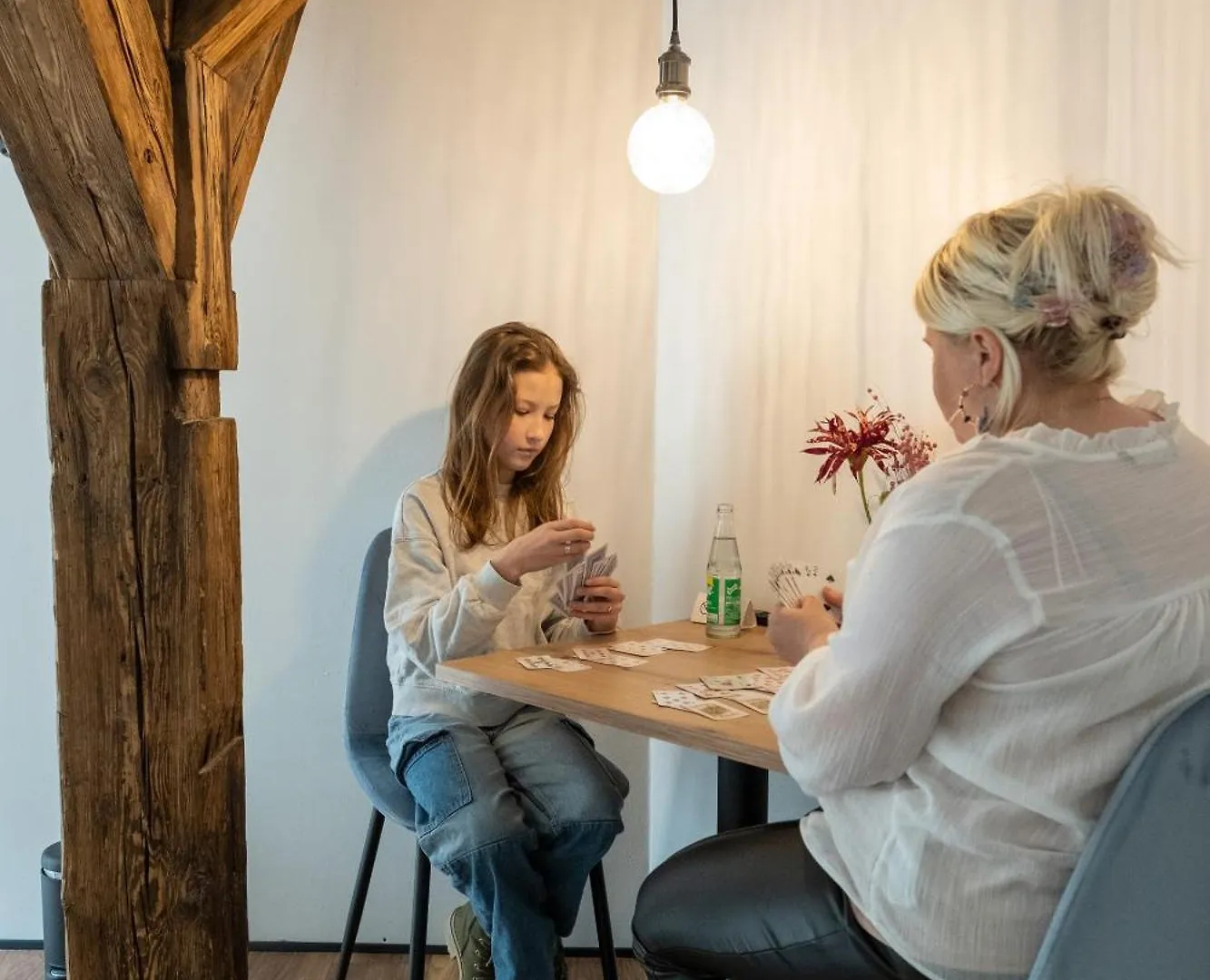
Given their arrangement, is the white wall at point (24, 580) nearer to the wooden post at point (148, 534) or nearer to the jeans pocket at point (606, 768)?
the wooden post at point (148, 534)

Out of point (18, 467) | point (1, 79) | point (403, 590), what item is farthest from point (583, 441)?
point (1, 79)

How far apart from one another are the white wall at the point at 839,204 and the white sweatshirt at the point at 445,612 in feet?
1.56

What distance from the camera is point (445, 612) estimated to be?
6.10 feet

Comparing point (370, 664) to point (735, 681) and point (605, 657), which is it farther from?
point (735, 681)

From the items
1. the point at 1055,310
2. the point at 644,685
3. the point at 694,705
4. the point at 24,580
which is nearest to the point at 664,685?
the point at 644,685

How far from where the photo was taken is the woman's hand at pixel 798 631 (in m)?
1.44

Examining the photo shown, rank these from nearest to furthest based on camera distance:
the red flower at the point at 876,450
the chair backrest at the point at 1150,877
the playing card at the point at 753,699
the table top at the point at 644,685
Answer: the chair backrest at the point at 1150,877
the table top at the point at 644,685
the playing card at the point at 753,699
the red flower at the point at 876,450

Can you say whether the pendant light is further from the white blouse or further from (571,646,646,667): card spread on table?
the white blouse

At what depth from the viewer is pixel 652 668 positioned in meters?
1.79

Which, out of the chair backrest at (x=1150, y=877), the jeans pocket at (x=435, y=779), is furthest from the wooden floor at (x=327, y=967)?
the chair backrest at (x=1150, y=877)

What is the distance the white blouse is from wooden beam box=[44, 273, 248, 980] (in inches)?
35.2

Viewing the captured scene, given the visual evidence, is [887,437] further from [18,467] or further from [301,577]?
[18,467]

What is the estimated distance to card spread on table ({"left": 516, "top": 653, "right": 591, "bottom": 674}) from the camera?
5.78 ft

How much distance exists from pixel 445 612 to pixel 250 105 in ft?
2.84
